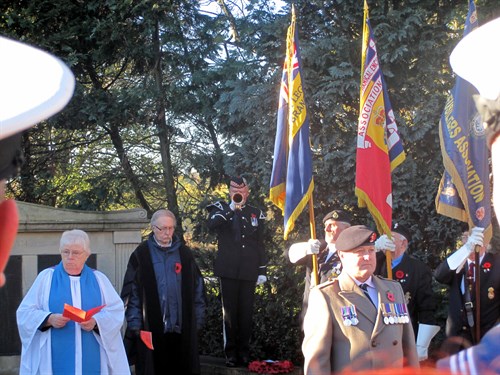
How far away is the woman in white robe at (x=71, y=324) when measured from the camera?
5918mm

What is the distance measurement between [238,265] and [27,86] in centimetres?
770

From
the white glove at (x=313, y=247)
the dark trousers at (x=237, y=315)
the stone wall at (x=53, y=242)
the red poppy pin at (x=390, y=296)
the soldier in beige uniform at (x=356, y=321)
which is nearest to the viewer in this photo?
the soldier in beige uniform at (x=356, y=321)

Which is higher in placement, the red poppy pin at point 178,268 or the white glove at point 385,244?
the white glove at point 385,244

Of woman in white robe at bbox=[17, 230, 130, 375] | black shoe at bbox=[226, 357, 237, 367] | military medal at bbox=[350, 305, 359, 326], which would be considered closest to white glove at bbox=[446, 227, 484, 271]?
military medal at bbox=[350, 305, 359, 326]

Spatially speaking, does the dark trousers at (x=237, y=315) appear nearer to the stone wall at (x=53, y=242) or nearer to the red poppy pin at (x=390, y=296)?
the stone wall at (x=53, y=242)

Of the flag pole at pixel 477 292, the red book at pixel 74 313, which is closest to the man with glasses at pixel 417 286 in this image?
the flag pole at pixel 477 292

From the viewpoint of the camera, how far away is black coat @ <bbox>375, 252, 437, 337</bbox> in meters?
7.30

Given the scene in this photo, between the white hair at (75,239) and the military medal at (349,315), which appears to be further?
the white hair at (75,239)

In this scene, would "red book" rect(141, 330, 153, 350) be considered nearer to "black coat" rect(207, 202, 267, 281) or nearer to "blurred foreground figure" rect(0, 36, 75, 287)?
"black coat" rect(207, 202, 267, 281)

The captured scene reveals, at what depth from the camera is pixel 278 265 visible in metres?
10.4

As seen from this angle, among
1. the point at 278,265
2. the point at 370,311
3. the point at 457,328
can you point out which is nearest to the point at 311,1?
the point at 278,265

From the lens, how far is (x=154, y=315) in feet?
24.8

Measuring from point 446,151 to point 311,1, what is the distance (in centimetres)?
446

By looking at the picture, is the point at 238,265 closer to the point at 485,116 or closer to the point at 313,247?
the point at 313,247
